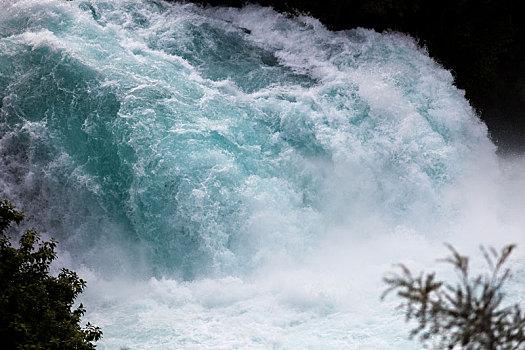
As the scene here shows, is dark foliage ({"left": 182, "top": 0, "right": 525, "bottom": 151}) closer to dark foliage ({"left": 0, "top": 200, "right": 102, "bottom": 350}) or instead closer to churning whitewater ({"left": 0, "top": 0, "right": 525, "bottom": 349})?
churning whitewater ({"left": 0, "top": 0, "right": 525, "bottom": 349})

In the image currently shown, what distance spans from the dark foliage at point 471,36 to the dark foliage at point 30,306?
12.8 m

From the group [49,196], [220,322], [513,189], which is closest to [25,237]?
[220,322]

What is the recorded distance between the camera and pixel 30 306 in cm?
891

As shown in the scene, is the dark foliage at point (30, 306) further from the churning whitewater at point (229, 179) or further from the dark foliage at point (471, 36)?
the dark foliage at point (471, 36)

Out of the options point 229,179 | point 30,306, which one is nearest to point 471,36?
point 229,179

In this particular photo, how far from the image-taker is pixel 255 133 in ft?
53.1

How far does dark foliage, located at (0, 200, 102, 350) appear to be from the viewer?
335 inches

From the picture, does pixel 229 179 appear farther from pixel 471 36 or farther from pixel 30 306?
pixel 471 36

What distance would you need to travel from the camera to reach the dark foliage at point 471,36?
19.5m

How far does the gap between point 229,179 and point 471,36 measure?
9563mm

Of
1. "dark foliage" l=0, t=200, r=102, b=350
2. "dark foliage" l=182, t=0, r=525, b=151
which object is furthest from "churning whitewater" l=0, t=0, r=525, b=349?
"dark foliage" l=0, t=200, r=102, b=350

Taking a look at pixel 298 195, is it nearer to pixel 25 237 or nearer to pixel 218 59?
pixel 218 59

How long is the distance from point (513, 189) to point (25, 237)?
14172 mm

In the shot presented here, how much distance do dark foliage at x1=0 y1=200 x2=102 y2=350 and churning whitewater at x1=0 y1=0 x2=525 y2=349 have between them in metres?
3.69
